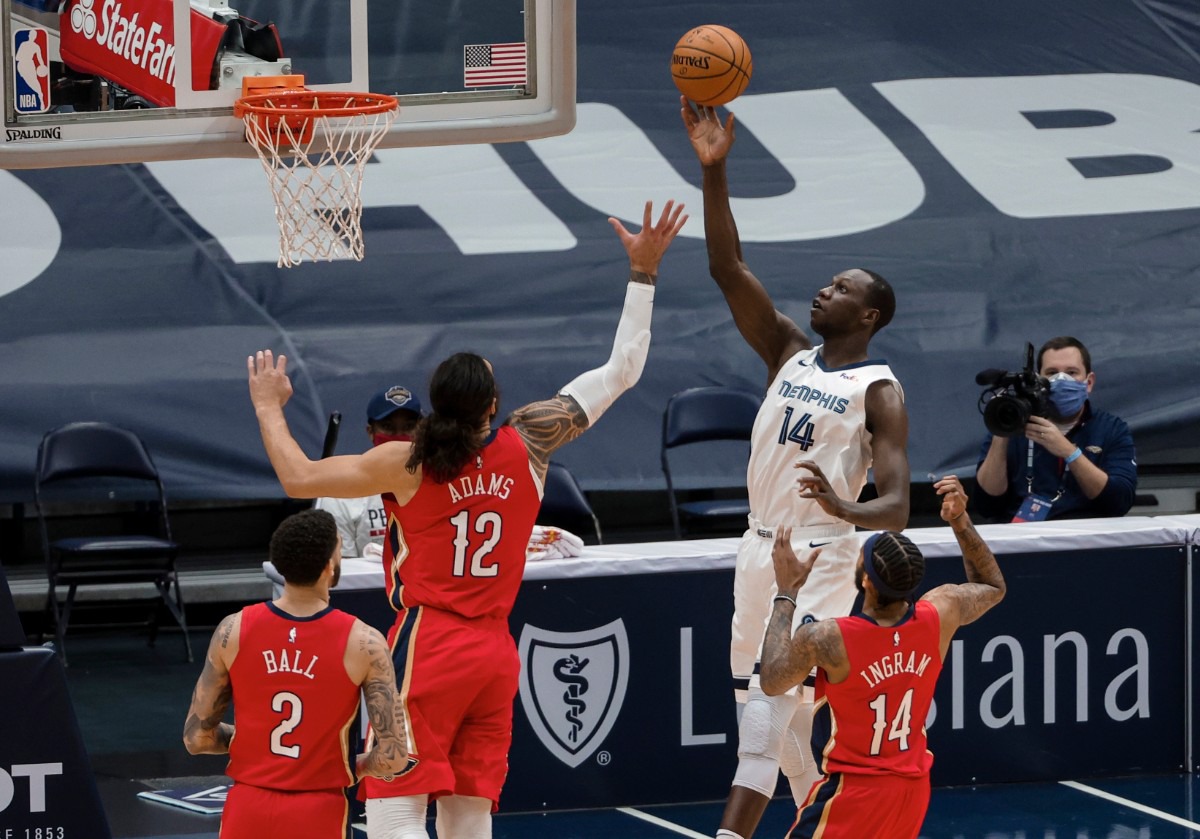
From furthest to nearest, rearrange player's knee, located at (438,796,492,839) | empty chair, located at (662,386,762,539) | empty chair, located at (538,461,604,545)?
empty chair, located at (662,386,762,539) → empty chair, located at (538,461,604,545) → player's knee, located at (438,796,492,839)

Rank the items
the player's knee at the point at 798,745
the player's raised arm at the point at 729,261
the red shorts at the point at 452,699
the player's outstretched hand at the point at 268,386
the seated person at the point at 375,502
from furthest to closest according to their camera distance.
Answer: the seated person at the point at 375,502
the player's raised arm at the point at 729,261
the player's knee at the point at 798,745
the red shorts at the point at 452,699
the player's outstretched hand at the point at 268,386

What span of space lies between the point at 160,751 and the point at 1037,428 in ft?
14.0

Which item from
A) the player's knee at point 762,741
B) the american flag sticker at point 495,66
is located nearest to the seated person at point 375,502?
the american flag sticker at point 495,66

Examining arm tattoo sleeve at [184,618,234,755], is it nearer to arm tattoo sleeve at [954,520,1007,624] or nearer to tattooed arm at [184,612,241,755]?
tattooed arm at [184,612,241,755]

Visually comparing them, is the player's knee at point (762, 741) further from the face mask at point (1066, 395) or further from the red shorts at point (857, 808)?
the face mask at point (1066, 395)

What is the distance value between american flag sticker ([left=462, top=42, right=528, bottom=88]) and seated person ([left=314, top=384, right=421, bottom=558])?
54.9 inches

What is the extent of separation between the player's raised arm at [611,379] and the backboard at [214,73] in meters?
1.08

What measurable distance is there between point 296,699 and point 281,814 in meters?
0.30

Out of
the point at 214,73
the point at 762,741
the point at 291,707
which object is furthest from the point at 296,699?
the point at 214,73

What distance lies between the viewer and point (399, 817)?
5195mm

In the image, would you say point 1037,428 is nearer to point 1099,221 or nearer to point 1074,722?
point 1074,722

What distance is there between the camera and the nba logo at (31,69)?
6.61m

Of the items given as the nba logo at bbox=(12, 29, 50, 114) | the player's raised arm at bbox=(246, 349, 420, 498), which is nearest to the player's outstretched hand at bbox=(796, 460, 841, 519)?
the player's raised arm at bbox=(246, 349, 420, 498)

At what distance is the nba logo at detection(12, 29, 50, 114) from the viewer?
6.61 metres
